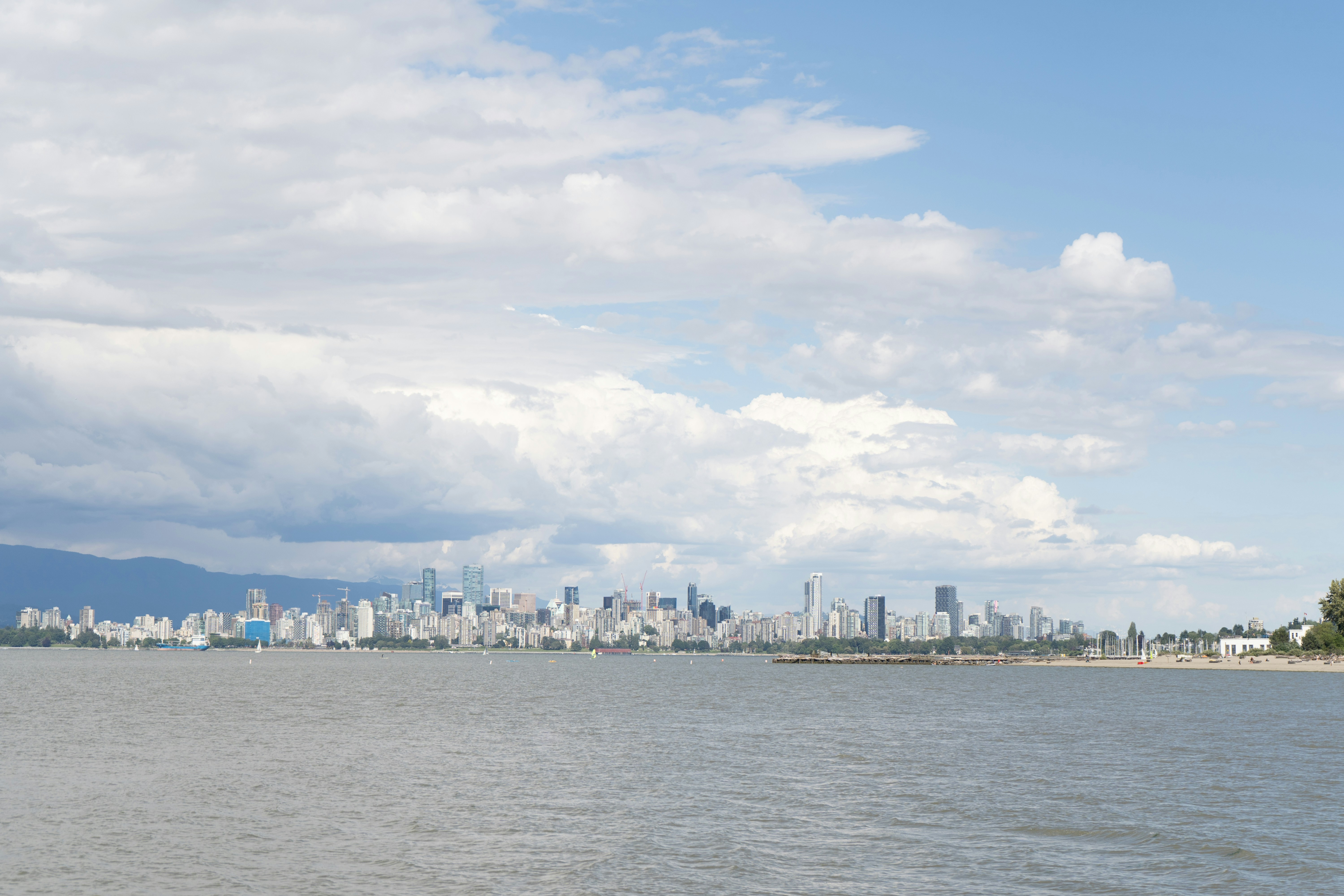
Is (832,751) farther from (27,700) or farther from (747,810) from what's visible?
(27,700)

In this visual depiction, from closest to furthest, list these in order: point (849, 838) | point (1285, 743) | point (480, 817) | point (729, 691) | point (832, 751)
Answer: point (849, 838) → point (480, 817) → point (832, 751) → point (1285, 743) → point (729, 691)

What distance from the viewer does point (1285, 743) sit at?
83875mm

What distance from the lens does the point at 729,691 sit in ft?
576

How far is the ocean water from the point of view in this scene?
122 feet

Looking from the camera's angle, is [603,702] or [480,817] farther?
[603,702]

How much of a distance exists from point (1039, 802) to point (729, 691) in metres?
125

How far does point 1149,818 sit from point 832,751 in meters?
30.4

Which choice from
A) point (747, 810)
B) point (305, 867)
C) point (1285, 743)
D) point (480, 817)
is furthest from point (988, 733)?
point (305, 867)

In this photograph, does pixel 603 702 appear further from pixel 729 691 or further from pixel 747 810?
pixel 747 810

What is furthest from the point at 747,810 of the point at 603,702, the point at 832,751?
the point at 603,702

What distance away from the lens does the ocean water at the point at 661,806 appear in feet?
122

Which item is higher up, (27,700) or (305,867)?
(305,867)

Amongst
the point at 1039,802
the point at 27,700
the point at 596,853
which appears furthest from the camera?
the point at 27,700

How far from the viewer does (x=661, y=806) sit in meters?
51.5
